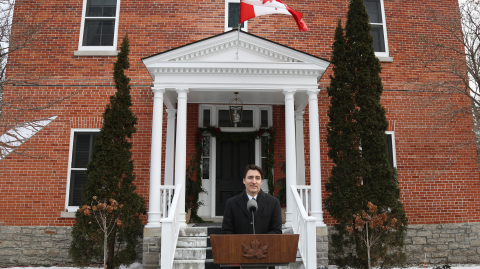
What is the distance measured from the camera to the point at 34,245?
8688mm

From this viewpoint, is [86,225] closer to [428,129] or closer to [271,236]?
[271,236]

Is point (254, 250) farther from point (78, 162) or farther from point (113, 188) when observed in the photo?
point (78, 162)

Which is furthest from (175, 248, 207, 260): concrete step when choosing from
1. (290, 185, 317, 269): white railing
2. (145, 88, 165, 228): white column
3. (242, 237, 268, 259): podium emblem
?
(242, 237, 268, 259): podium emblem

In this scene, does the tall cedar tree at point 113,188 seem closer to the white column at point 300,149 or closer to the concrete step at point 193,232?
the concrete step at point 193,232

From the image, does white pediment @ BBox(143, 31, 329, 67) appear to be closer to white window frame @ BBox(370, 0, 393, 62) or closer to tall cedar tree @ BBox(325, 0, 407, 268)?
tall cedar tree @ BBox(325, 0, 407, 268)

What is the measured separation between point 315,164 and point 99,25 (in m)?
7.09

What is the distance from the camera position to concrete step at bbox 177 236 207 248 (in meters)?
6.91

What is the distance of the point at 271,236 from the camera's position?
10.1 ft

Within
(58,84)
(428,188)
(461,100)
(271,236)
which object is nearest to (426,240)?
(428,188)

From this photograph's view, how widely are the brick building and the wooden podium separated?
514cm

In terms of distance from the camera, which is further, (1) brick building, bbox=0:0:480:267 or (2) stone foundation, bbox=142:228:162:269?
(1) brick building, bbox=0:0:480:267

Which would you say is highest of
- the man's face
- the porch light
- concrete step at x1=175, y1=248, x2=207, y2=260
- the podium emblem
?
the porch light

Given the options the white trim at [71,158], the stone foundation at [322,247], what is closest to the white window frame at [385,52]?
the stone foundation at [322,247]

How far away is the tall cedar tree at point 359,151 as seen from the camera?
24.0 ft
